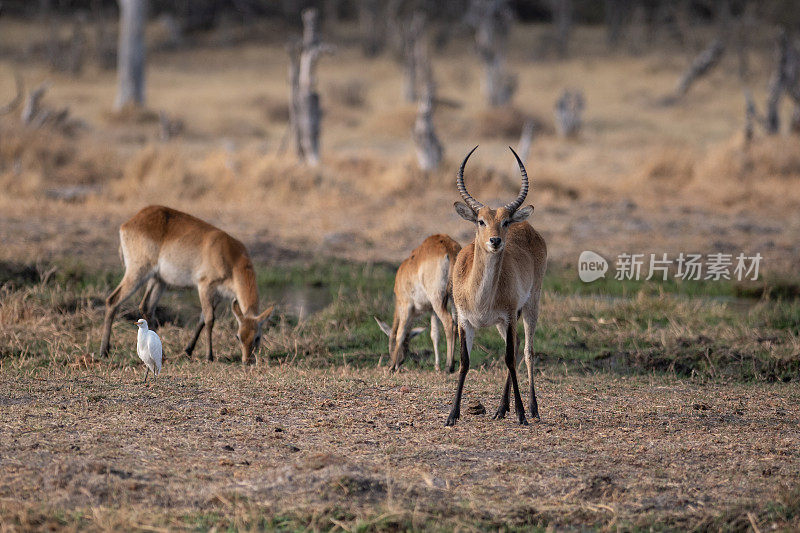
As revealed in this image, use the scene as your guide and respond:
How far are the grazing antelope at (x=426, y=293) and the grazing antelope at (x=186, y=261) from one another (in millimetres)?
1293

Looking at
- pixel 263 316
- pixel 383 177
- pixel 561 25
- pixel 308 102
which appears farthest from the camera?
pixel 561 25

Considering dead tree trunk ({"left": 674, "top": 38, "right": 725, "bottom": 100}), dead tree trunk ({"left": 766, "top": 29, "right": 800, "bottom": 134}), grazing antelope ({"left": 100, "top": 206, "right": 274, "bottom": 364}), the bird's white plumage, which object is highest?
dead tree trunk ({"left": 674, "top": 38, "right": 725, "bottom": 100})

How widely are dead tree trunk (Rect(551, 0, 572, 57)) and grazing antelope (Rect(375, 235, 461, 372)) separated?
37.1 m

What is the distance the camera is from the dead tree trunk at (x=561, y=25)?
4547 centimetres

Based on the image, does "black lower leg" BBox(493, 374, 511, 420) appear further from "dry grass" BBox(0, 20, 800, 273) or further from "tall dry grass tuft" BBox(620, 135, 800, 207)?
"tall dry grass tuft" BBox(620, 135, 800, 207)

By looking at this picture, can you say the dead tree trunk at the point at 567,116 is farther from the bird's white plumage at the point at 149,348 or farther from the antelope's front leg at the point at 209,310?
the bird's white plumage at the point at 149,348

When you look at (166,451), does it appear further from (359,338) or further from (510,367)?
(359,338)

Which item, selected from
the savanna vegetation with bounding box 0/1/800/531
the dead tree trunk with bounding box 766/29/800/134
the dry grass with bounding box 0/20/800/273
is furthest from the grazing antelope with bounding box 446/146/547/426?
the dead tree trunk with bounding box 766/29/800/134

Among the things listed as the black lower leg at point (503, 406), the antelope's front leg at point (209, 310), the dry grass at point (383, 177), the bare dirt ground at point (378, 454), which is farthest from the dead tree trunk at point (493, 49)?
the black lower leg at point (503, 406)

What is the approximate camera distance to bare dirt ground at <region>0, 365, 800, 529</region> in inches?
196

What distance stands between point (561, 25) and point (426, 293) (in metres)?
39.9

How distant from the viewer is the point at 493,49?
1385 inches

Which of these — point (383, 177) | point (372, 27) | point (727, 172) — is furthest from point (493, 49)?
point (383, 177)
